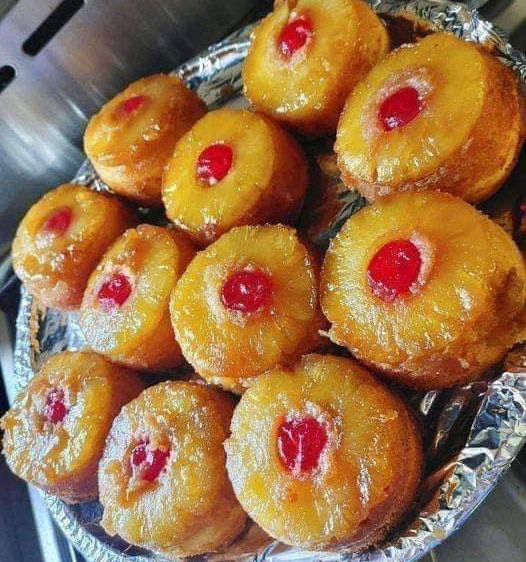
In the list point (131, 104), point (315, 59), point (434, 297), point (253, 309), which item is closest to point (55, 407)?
point (253, 309)

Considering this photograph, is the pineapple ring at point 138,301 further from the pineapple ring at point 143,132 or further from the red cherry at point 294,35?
the red cherry at point 294,35

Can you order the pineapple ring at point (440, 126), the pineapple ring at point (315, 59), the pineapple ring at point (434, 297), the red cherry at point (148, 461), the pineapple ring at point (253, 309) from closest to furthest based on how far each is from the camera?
the pineapple ring at point (434, 297), the pineapple ring at point (440, 126), the pineapple ring at point (253, 309), the red cherry at point (148, 461), the pineapple ring at point (315, 59)

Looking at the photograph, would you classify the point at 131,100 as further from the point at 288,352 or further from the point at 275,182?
the point at 288,352

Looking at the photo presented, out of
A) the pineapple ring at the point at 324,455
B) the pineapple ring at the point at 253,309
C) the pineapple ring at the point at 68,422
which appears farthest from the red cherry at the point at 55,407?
the pineapple ring at the point at 324,455

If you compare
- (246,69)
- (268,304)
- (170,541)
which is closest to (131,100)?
(246,69)

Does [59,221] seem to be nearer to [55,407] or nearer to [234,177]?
[55,407]
